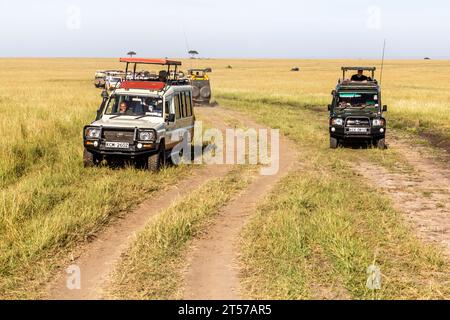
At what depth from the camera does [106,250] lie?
627 centimetres

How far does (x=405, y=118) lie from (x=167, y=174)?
1650cm

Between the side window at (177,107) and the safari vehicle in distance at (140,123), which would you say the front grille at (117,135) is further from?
the side window at (177,107)

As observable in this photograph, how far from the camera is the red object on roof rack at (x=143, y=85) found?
12.0 metres

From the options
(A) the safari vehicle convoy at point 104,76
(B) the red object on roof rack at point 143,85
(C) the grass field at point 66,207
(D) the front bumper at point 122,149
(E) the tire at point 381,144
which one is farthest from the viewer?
(A) the safari vehicle convoy at point 104,76

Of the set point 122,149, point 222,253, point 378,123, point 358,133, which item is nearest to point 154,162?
point 122,149

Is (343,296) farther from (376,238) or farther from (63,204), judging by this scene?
(63,204)

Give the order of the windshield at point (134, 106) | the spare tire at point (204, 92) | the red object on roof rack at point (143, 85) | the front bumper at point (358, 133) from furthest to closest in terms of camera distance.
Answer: the spare tire at point (204, 92) → the front bumper at point (358, 133) → the red object on roof rack at point (143, 85) → the windshield at point (134, 106)

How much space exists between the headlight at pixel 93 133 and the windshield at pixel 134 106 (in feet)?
3.94

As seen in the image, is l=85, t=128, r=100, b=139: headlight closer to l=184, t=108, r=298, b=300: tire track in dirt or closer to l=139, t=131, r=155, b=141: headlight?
l=139, t=131, r=155, b=141: headlight

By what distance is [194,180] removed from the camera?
10531mm

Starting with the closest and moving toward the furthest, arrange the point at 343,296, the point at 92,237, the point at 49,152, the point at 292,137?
1. the point at 343,296
2. the point at 92,237
3. the point at 49,152
4. the point at 292,137

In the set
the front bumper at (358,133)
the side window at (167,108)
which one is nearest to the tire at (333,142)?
the front bumper at (358,133)
